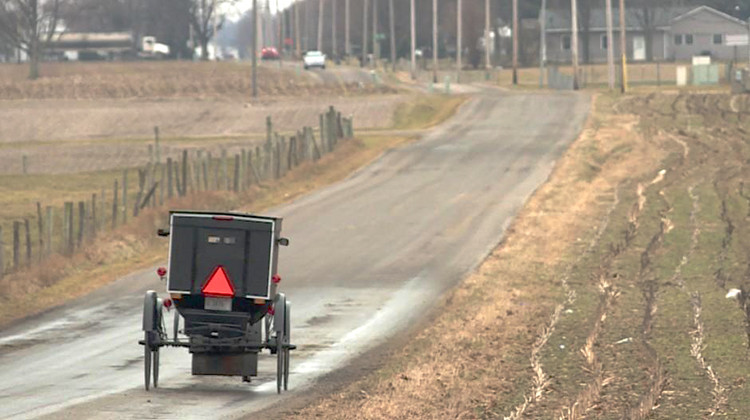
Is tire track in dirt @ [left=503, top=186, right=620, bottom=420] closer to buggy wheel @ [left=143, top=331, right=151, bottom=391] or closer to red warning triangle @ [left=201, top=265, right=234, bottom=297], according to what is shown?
red warning triangle @ [left=201, top=265, right=234, bottom=297]

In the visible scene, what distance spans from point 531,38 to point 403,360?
131 meters

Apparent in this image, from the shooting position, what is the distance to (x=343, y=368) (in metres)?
19.3

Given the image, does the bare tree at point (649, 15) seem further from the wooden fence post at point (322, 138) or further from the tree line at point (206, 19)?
the wooden fence post at point (322, 138)

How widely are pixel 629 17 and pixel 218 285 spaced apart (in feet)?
432

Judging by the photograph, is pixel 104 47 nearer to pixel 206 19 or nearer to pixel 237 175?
pixel 206 19

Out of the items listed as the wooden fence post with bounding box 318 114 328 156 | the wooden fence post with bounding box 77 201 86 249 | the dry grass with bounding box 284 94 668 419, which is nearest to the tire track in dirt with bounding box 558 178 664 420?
the dry grass with bounding box 284 94 668 419

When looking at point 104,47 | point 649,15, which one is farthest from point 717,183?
point 104,47

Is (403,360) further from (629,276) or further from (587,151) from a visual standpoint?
(587,151)

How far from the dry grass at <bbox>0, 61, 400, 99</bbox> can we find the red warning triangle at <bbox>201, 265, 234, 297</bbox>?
7770 centimetres

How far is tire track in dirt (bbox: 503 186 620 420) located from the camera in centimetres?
1571

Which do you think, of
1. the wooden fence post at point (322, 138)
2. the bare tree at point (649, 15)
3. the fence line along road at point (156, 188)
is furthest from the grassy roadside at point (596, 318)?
the bare tree at point (649, 15)

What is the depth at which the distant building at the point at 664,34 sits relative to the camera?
136750mm

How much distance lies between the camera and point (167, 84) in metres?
110

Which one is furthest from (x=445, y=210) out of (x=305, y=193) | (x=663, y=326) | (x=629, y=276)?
(x=663, y=326)
